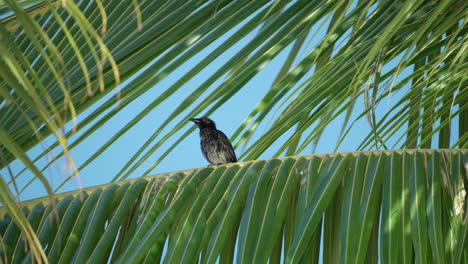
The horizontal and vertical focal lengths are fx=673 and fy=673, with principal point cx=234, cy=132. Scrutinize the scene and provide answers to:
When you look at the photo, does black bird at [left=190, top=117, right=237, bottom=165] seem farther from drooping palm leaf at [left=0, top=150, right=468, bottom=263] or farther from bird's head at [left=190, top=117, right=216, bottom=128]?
drooping palm leaf at [left=0, top=150, right=468, bottom=263]

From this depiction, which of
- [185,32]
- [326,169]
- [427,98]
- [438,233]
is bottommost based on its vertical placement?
[438,233]

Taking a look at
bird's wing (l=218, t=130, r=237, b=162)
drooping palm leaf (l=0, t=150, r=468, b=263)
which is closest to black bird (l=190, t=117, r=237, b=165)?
bird's wing (l=218, t=130, r=237, b=162)

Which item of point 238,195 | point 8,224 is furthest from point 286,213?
point 8,224

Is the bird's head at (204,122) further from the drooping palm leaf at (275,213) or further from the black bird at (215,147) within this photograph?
→ the drooping palm leaf at (275,213)

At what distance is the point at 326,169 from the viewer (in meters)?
1.30

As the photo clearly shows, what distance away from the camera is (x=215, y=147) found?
13.3 ft

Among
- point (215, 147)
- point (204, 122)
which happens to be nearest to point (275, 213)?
point (215, 147)

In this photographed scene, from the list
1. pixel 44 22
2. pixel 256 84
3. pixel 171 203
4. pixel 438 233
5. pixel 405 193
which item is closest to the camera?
pixel 438 233

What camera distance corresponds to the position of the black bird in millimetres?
4016

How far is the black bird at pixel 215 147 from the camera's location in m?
4.02

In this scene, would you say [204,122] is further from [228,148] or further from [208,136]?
[228,148]

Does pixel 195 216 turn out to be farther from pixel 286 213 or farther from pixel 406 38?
pixel 406 38

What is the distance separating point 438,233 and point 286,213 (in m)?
0.28

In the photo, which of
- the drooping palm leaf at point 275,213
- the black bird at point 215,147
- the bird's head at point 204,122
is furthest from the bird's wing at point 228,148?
the drooping palm leaf at point 275,213
